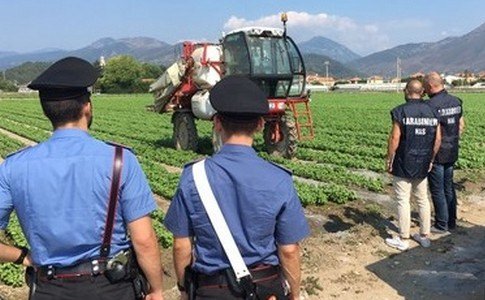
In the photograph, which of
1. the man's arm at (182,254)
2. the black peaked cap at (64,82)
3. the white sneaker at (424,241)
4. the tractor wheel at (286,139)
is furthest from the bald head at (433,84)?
the tractor wheel at (286,139)

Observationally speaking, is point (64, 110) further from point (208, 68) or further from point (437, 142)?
point (208, 68)

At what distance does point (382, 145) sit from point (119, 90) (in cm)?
7207

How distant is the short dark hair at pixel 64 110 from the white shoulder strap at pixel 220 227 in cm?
67

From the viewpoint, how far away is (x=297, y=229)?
107 inches

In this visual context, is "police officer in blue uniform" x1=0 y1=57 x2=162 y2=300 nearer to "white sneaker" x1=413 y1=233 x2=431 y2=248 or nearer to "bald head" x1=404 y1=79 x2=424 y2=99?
"bald head" x1=404 y1=79 x2=424 y2=99

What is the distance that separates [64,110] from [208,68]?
33.0 ft

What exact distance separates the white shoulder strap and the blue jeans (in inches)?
195

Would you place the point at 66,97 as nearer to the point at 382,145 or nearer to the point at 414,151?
the point at 414,151

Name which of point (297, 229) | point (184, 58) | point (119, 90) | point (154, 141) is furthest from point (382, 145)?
point (119, 90)

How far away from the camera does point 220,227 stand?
2605mm

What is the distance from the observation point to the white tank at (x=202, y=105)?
12432 millimetres

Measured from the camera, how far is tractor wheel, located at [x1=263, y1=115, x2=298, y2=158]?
41.2ft

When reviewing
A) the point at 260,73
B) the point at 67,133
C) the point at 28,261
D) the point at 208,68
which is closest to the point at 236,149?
the point at 67,133

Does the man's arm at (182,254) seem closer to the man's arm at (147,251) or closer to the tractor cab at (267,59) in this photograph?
the man's arm at (147,251)
